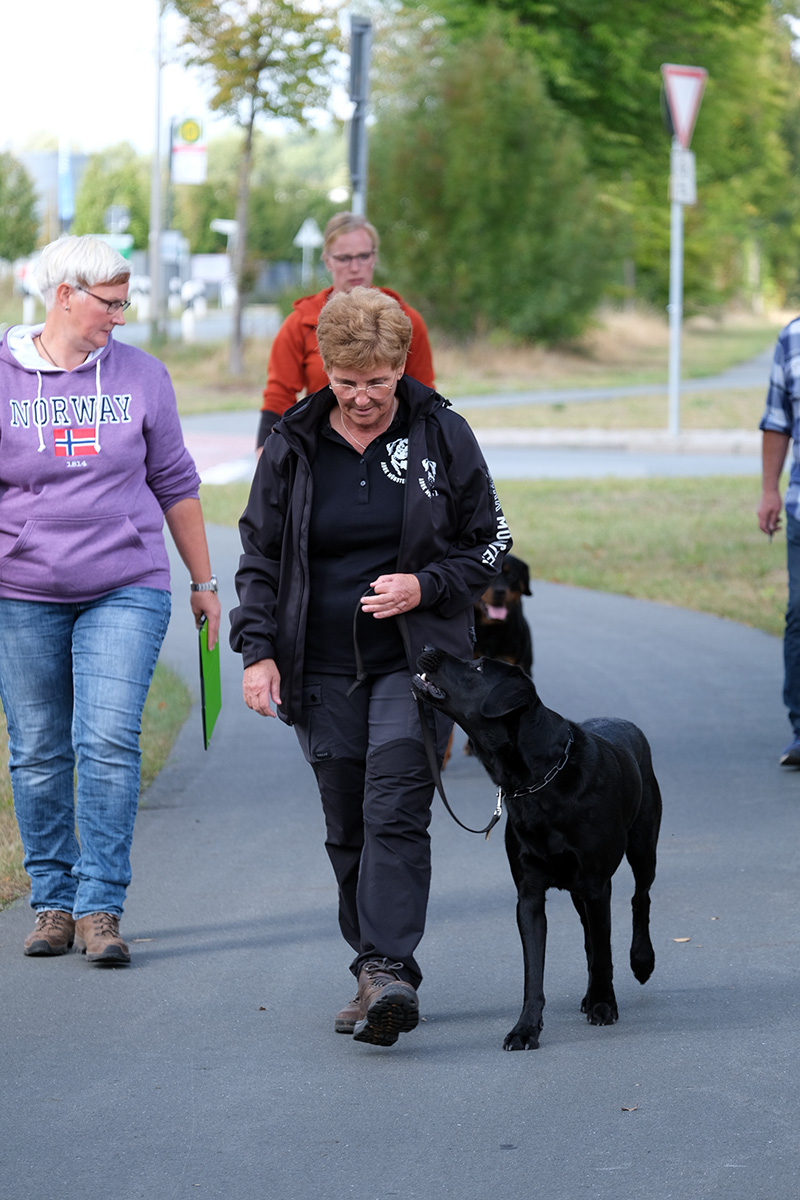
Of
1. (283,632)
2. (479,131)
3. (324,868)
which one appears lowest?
(324,868)

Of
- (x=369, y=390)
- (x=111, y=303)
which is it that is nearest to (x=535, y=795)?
(x=369, y=390)

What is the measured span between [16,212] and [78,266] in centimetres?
6555

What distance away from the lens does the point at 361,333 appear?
14.0ft

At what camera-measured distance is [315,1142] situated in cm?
378

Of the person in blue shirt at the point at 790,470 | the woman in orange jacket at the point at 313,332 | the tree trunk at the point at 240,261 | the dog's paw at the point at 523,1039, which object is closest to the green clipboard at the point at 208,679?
the dog's paw at the point at 523,1039

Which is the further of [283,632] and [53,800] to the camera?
[53,800]

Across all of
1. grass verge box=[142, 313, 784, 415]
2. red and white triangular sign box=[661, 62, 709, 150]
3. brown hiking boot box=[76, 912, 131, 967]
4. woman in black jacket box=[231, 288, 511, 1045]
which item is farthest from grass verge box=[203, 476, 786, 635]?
grass verge box=[142, 313, 784, 415]

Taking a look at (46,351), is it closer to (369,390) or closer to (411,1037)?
(369,390)

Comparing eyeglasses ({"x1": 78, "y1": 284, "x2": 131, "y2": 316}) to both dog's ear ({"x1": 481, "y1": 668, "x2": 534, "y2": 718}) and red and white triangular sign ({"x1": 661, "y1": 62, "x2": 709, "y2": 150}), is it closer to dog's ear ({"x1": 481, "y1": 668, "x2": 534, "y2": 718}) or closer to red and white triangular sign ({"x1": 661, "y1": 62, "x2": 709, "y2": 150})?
dog's ear ({"x1": 481, "y1": 668, "x2": 534, "y2": 718})

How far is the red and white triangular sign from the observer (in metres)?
20.7

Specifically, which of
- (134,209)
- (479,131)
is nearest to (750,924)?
(479,131)

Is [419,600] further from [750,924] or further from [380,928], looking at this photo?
[750,924]

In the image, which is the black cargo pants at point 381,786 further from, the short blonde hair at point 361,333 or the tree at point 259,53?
the tree at point 259,53

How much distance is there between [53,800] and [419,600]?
1632 millimetres
